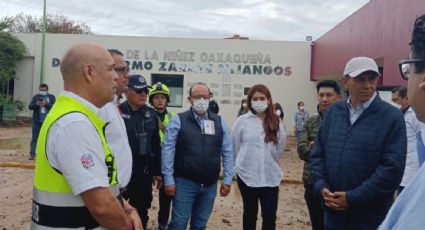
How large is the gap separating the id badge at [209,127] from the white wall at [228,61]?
1858 centimetres

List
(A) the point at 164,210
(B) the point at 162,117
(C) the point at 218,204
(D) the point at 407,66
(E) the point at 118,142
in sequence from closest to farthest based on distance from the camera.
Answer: (D) the point at 407,66
(E) the point at 118,142
(A) the point at 164,210
(B) the point at 162,117
(C) the point at 218,204

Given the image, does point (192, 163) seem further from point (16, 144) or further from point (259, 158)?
point (16, 144)

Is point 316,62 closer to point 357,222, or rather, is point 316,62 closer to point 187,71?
point 187,71

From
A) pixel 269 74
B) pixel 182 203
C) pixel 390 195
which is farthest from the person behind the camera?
pixel 269 74

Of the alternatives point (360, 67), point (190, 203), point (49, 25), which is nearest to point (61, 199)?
point (360, 67)

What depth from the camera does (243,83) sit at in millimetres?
23578

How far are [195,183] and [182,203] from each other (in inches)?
9.2

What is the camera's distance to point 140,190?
4.98m

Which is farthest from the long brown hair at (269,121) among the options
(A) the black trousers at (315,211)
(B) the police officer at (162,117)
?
(B) the police officer at (162,117)

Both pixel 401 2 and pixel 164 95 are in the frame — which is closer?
pixel 164 95

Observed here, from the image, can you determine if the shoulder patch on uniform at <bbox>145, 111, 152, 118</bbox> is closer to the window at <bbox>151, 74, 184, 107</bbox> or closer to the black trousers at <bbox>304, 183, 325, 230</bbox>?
the black trousers at <bbox>304, 183, 325, 230</bbox>

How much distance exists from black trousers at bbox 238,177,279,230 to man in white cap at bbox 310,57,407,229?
1.24m

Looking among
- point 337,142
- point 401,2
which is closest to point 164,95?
point 337,142

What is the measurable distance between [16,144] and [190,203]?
41.0 feet
